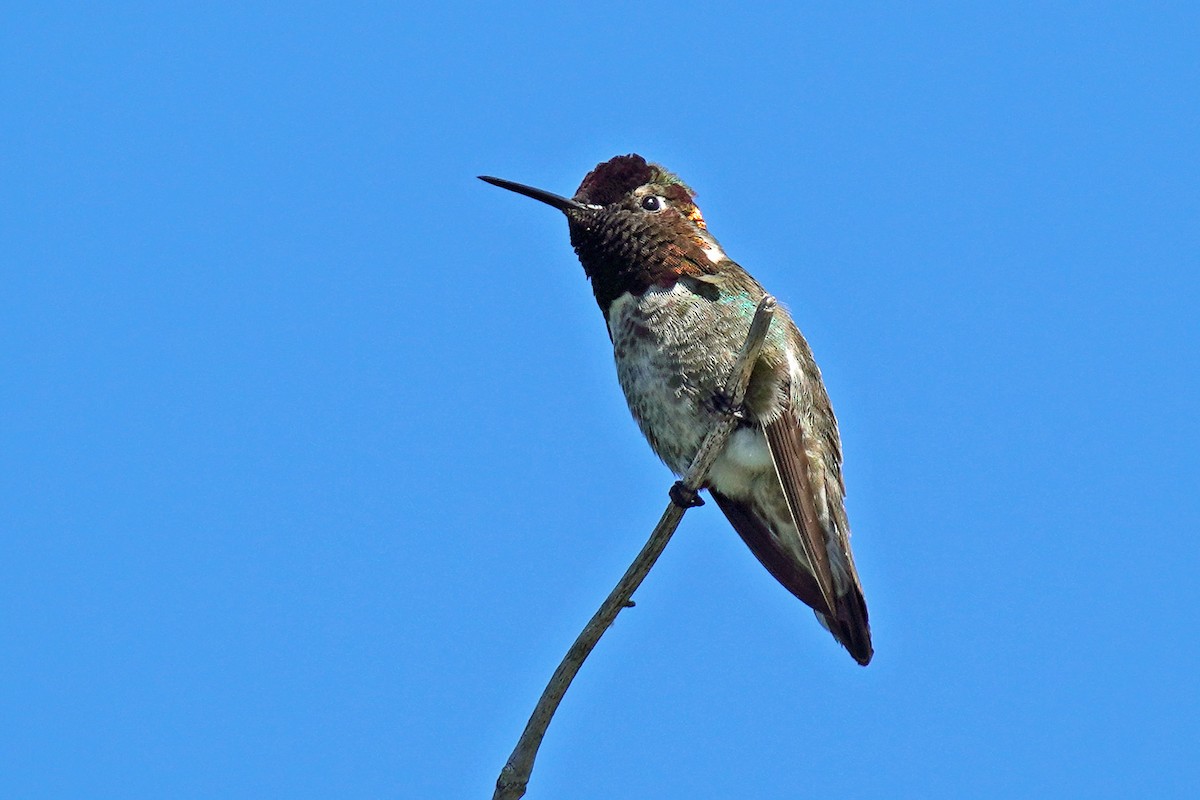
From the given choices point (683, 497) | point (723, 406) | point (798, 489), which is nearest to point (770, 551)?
point (798, 489)

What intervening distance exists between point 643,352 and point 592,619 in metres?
2.39

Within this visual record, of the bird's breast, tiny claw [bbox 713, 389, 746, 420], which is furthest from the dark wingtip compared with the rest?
tiny claw [bbox 713, 389, 746, 420]

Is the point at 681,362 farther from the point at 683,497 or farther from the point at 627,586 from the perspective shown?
Answer: the point at 627,586

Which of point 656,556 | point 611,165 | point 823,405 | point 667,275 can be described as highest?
point 611,165

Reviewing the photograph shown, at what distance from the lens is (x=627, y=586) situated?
4.68 metres

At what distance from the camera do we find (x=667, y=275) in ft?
22.5

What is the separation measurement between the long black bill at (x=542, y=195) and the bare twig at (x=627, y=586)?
5.58 ft

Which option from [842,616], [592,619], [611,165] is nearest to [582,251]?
[611,165]

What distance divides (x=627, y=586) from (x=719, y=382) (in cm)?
202

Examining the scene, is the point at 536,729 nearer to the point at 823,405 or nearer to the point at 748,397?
the point at 748,397

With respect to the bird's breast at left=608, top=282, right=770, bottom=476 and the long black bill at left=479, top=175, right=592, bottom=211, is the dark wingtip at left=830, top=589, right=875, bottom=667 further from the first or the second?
the long black bill at left=479, top=175, right=592, bottom=211

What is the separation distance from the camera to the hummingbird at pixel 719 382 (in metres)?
6.44

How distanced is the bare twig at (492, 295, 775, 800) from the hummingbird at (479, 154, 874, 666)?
44 centimetres

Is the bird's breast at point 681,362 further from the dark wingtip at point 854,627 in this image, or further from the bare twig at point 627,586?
the dark wingtip at point 854,627
